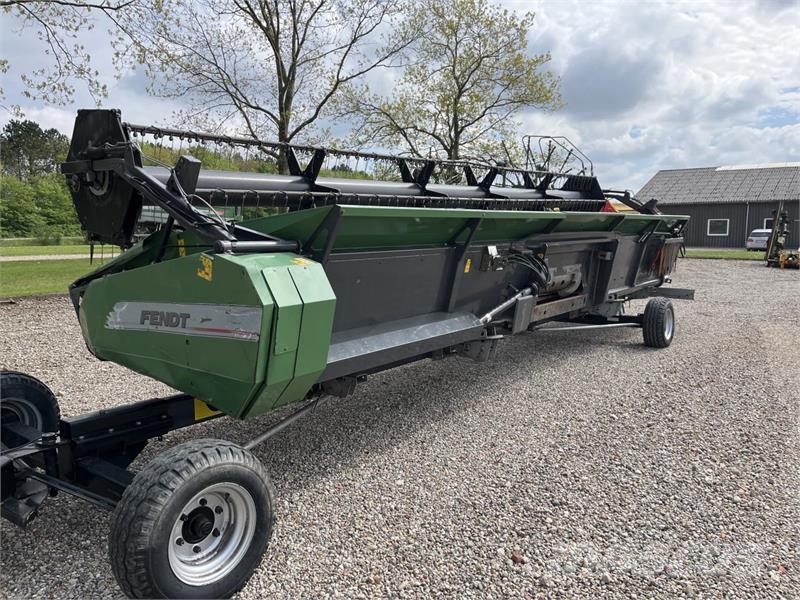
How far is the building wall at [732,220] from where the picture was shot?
29.6 metres

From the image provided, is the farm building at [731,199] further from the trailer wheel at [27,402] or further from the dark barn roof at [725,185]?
the trailer wheel at [27,402]

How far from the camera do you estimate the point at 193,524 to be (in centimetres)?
228

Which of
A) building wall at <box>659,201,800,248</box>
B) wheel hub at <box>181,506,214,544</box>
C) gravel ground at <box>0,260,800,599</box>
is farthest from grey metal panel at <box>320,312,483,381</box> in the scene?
building wall at <box>659,201,800,248</box>

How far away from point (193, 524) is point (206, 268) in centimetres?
104

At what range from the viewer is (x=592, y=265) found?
→ 5.88m

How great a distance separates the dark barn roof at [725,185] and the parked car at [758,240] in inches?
123

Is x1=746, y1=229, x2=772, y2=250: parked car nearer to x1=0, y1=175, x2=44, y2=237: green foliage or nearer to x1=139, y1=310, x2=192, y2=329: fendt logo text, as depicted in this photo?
x1=139, y1=310, x2=192, y2=329: fendt logo text

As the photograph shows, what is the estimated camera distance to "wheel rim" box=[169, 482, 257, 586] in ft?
7.31

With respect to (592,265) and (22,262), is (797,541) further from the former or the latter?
(22,262)

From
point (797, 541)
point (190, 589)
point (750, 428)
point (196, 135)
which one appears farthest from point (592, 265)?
point (190, 589)

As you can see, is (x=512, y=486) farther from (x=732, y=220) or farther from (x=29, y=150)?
(x=29, y=150)

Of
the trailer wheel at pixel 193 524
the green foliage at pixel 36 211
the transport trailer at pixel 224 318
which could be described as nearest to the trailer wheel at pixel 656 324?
the transport trailer at pixel 224 318

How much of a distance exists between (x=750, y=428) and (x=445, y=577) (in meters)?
2.88

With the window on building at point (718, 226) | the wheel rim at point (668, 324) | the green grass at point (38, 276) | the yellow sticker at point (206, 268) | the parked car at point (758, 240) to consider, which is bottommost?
the green grass at point (38, 276)
